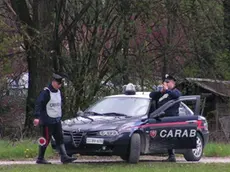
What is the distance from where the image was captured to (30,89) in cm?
2492

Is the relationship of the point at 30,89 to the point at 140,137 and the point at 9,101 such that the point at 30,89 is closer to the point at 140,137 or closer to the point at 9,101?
the point at 9,101

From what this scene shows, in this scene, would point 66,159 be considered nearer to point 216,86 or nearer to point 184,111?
point 184,111

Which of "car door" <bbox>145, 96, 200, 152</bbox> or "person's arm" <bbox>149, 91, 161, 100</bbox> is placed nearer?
"car door" <bbox>145, 96, 200, 152</bbox>

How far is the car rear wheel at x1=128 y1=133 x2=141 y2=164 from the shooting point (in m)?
14.9

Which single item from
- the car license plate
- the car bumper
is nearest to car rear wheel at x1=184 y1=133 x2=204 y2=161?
the car bumper

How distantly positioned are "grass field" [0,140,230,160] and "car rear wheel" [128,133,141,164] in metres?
2.66

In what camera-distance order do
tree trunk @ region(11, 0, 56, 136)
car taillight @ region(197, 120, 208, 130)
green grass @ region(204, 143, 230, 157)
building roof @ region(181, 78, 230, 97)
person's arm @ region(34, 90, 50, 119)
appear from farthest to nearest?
building roof @ region(181, 78, 230, 97) → tree trunk @ region(11, 0, 56, 136) → green grass @ region(204, 143, 230, 157) → car taillight @ region(197, 120, 208, 130) → person's arm @ region(34, 90, 50, 119)

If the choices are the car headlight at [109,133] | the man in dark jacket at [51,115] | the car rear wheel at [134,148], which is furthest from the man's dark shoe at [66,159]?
the car rear wheel at [134,148]

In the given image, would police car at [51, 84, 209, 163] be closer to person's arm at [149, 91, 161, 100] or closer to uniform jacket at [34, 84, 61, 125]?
person's arm at [149, 91, 161, 100]

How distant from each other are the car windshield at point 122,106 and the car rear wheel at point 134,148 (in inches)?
36.6

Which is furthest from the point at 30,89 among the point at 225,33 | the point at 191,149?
the point at 191,149

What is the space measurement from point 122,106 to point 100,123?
Answer: 1.22 meters

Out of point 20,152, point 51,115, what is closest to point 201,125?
point 51,115

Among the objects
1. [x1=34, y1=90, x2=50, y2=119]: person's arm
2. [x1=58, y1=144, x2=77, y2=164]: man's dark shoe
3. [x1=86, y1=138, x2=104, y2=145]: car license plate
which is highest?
[x1=34, y1=90, x2=50, y2=119]: person's arm
